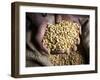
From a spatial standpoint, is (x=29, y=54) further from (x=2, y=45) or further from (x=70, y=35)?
(x=70, y=35)

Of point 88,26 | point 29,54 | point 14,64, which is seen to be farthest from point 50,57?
point 88,26

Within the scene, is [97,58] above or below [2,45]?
below

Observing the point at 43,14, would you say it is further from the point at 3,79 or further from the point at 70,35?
the point at 3,79

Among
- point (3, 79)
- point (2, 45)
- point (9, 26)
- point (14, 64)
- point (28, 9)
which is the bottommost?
point (3, 79)

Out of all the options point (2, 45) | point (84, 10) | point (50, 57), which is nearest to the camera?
point (2, 45)

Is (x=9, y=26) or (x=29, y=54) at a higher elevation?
(x=9, y=26)

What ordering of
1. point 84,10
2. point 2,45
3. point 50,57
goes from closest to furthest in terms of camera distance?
point 2,45, point 50,57, point 84,10

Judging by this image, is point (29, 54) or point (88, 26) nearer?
point (29, 54)

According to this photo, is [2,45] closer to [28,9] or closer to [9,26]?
[9,26]

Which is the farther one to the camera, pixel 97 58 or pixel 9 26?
pixel 97 58

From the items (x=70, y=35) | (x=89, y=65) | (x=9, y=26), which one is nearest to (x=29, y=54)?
(x=9, y=26)
